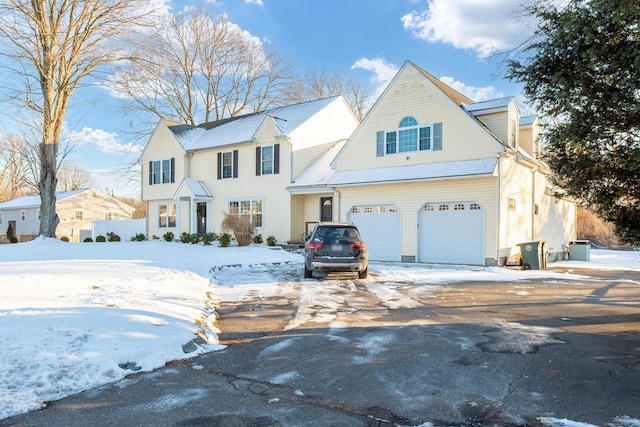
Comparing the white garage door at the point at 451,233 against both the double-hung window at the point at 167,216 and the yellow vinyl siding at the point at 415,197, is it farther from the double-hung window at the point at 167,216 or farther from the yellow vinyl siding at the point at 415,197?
the double-hung window at the point at 167,216

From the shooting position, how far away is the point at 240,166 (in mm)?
26328

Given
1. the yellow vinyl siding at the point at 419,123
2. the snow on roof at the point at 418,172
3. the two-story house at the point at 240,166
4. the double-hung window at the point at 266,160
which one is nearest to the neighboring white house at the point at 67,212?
the two-story house at the point at 240,166

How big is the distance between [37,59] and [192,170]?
10.2m

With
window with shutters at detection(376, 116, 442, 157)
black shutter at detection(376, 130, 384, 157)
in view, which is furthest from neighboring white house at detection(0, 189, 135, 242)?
window with shutters at detection(376, 116, 442, 157)

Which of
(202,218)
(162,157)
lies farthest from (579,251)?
(162,157)

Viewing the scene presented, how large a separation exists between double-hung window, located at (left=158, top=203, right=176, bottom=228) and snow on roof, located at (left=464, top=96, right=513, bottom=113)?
20057mm

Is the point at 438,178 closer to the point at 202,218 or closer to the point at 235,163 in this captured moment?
the point at 235,163

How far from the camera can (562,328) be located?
721 cm

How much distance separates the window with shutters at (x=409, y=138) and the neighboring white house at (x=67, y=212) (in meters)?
38.1

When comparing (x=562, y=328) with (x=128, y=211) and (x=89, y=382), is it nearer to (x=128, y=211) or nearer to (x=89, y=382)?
(x=89, y=382)

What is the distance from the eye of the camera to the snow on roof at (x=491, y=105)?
17742mm

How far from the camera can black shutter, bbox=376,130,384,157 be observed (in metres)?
19.8

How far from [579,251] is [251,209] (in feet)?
59.6

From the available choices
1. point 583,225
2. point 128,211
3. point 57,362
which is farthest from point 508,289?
point 128,211
